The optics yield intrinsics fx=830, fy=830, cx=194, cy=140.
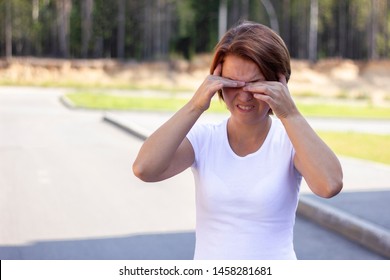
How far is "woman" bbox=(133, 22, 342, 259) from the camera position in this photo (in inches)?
90.9

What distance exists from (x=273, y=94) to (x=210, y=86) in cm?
17

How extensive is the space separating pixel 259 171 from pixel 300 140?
5.9 inches

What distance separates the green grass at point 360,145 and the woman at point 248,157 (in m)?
11.9

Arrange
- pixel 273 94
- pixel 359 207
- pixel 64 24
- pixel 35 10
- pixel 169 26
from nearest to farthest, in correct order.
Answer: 1. pixel 273 94
2. pixel 359 207
3. pixel 64 24
4. pixel 35 10
5. pixel 169 26

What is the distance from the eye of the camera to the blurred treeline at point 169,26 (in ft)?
275

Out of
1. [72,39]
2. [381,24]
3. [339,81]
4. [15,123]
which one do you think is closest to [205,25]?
[72,39]

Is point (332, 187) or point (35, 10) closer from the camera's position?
point (332, 187)

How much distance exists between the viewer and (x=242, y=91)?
2289mm

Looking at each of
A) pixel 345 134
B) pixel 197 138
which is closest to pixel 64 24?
pixel 345 134

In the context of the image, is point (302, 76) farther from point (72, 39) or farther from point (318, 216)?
point (318, 216)

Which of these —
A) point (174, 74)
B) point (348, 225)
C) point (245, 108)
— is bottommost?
point (174, 74)

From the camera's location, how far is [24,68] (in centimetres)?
6431

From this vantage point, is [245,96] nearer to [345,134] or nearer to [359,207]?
[359,207]

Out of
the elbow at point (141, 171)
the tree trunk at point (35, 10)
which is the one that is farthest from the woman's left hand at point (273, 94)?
the tree trunk at point (35, 10)
